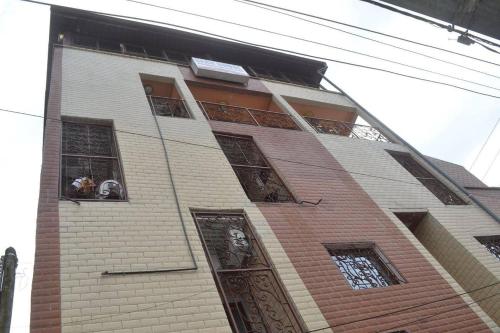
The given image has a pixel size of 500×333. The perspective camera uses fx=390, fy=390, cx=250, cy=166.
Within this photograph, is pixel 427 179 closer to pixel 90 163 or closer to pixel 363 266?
pixel 363 266

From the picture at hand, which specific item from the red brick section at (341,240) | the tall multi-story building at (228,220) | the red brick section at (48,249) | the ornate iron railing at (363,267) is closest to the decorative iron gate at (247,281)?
the tall multi-story building at (228,220)

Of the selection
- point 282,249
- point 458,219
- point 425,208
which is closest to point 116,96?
point 282,249

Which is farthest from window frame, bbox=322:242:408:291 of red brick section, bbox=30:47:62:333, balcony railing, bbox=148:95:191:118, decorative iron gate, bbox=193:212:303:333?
balcony railing, bbox=148:95:191:118

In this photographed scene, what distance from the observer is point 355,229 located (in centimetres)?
658

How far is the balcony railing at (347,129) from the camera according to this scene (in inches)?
407

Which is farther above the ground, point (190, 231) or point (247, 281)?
point (190, 231)

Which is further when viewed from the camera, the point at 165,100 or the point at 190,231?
the point at 165,100

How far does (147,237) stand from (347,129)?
23.6ft

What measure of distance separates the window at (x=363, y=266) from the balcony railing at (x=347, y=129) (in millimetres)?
4335

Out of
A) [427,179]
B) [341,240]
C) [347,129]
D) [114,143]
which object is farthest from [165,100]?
[427,179]

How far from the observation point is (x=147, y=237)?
16.2 ft

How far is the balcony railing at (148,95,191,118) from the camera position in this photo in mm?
8547

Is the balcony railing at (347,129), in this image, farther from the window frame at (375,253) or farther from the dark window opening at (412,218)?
the window frame at (375,253)

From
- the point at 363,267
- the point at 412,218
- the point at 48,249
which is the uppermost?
the point at 412,218
